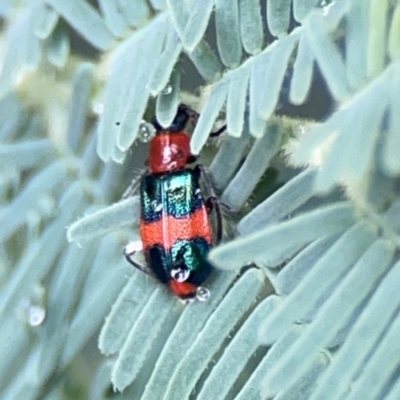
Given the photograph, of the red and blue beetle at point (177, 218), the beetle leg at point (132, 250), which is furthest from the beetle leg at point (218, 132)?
the beetle leg at point (132, 250)

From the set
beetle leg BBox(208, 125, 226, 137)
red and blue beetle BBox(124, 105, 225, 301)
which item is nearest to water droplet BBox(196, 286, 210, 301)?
red and blue beetle BBox(124, 105, 225, 301)

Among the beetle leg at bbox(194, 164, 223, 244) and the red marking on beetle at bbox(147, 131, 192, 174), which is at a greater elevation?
the red marking on beetle at bbox(147, 131, 192, 174)

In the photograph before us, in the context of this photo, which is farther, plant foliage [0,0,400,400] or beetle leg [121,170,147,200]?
beetle leg [121,170,147,200]

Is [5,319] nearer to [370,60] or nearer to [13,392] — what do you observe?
[13,392]

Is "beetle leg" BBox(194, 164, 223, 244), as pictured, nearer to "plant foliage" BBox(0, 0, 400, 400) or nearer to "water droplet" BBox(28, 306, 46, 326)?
"plant foliage" BBox(0, 0, 400, 400)

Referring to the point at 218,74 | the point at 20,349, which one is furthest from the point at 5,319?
the point at 218,74

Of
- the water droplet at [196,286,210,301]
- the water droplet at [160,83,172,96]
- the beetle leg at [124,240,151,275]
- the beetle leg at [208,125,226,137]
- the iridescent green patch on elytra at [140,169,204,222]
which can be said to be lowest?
the water droplet at [196,286,210,301]
